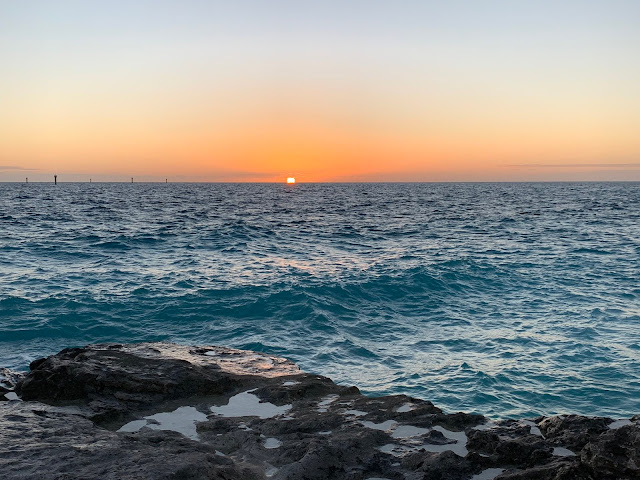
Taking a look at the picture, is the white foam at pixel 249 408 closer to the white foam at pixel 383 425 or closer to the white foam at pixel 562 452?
the white foam at pixel 383 425

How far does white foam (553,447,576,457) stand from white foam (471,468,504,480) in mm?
597

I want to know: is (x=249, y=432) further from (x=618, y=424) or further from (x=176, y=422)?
(x=618, y=424)

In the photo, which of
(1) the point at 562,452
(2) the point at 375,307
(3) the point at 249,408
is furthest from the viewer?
(2) the point at 375,307

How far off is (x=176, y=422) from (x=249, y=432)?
0.99 meters

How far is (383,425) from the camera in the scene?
5.68m

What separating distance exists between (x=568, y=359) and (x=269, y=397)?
9.45 meters

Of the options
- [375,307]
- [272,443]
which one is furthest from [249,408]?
[375,307]

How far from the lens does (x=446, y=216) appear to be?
2126 inches

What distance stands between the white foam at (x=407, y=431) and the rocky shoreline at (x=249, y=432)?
0.04 ft

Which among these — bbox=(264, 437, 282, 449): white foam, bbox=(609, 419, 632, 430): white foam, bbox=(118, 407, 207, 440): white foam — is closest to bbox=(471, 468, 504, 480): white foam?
→ bbox=(609, 419, 632, 430): white foam

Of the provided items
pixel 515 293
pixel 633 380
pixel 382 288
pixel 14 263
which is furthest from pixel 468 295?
pixel 14 263

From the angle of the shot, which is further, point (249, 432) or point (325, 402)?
point (325, 402)

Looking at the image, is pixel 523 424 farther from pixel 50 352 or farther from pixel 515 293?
pixel 515 293

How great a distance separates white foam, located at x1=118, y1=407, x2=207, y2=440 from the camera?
5762mm
